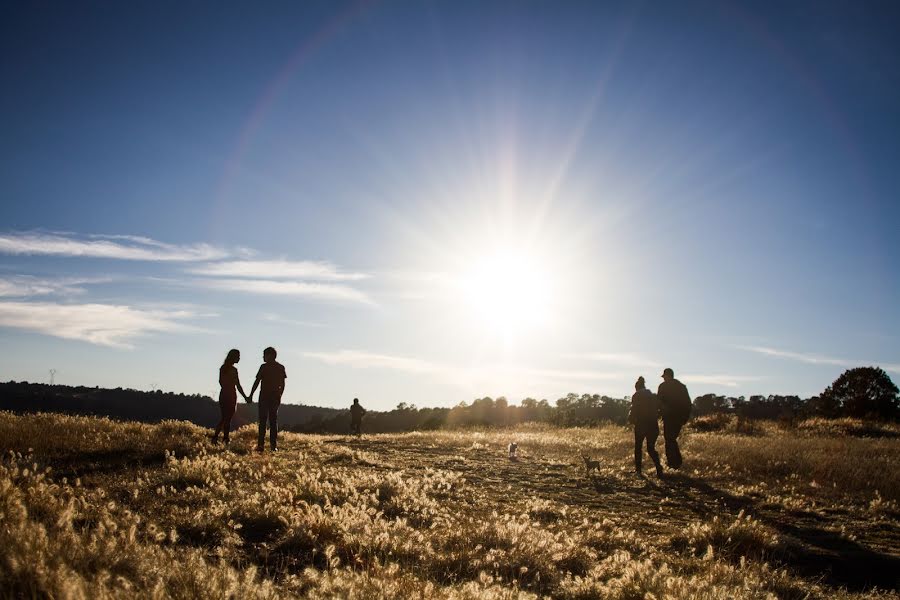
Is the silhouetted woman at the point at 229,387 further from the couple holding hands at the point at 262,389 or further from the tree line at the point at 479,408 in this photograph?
the tree line at the point at 479,408

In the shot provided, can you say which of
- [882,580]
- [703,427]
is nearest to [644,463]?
[882,580]

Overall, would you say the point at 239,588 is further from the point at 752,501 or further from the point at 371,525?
the point at 752,501

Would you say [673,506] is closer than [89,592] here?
No

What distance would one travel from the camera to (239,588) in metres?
3.35

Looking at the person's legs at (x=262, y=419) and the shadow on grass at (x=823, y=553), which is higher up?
the person's legs at (x=262, y=419)

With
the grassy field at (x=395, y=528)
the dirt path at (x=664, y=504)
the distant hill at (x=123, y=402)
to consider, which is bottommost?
the distant hill at (x=123, y=402)

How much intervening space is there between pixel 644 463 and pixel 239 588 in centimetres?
1613

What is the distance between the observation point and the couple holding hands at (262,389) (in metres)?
14.4

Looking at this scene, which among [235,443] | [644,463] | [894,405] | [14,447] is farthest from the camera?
[894,405]

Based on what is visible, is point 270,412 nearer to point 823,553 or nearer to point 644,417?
point 644,417

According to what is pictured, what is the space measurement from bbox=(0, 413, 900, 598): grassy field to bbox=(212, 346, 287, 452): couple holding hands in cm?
90

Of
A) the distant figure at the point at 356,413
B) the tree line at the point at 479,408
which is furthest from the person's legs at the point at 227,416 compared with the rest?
the distant figure at the point at 356,413

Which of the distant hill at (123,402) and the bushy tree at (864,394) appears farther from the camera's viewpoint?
the distant hill at (123,402)

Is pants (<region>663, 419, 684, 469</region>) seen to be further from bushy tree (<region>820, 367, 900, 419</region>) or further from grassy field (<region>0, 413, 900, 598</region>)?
bushy tree (<region>820, 367, 900, 419</region>)
